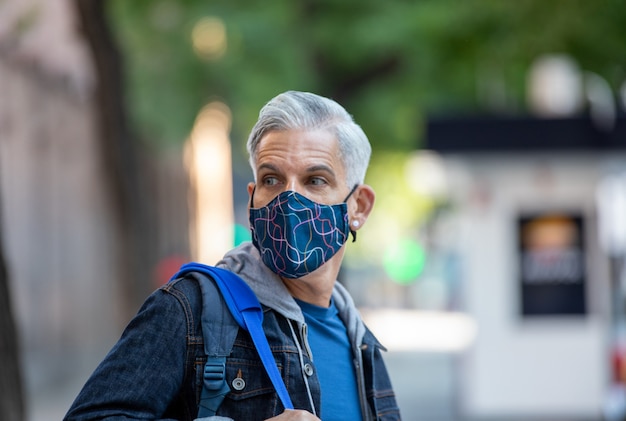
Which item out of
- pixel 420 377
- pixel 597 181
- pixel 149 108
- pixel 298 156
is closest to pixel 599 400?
pixel 597 181

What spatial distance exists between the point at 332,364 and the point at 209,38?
14.0 meters

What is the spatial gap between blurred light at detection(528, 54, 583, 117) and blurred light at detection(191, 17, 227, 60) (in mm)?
4172

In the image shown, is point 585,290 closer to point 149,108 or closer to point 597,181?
point 597,181

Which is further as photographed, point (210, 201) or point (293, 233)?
point (210, 201)

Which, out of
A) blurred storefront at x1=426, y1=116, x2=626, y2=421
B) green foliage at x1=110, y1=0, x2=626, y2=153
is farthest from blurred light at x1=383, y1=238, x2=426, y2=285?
blurred storefront at x1=426, y1=116, x2=626, y2=421

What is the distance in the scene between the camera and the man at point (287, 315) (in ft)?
7.64

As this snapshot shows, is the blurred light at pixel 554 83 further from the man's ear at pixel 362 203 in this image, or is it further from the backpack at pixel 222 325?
the backpack at pixel 222 325

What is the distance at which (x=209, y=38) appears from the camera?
53.6ft

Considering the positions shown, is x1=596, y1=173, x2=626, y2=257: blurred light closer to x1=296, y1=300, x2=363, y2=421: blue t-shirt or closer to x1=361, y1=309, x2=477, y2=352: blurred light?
x1=361, y1=309, x2=477, y2=352: blurred light

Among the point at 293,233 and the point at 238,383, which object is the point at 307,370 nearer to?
the point at 238,383

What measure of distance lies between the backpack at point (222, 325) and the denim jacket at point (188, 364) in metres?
0.02

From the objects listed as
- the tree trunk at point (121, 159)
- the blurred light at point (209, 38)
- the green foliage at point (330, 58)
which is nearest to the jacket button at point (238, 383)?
the tree trunk at point (121, 159)

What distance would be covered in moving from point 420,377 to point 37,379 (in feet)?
19.5

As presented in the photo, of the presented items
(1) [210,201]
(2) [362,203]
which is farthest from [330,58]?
(1) [210,201]
